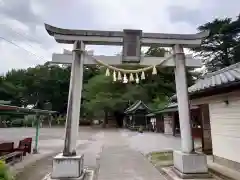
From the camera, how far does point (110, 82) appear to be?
3847 cm

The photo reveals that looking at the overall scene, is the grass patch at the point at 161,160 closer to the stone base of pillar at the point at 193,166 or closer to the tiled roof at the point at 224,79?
the stone base of pillar at the point at 193,166

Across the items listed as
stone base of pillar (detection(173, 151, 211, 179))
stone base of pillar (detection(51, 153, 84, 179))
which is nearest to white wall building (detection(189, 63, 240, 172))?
stone base of pillar (detection(173, 151, 211, 179))

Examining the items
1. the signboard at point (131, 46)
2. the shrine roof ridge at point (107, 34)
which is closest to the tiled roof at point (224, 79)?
the shrine roof ridge at point (107, 34)

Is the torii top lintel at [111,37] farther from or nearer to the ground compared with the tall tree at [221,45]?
nearer to the ground

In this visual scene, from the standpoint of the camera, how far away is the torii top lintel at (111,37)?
7.44 meters

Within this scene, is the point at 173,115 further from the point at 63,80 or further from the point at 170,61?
the point at 63,80

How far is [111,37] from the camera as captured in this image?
7.63 m

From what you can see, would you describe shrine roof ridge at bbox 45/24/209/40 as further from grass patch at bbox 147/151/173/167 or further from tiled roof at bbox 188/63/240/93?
grass patch at bbox 147/151/173/167

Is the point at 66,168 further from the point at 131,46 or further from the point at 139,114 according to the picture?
the point at 139,114

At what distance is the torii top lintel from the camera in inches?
293

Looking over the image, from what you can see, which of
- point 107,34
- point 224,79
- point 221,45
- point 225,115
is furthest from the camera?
point 221,45

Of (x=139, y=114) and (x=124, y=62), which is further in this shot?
(x=139, y=114)

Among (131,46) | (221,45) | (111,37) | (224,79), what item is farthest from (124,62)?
(221,45)

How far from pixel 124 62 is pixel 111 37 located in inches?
36.7
